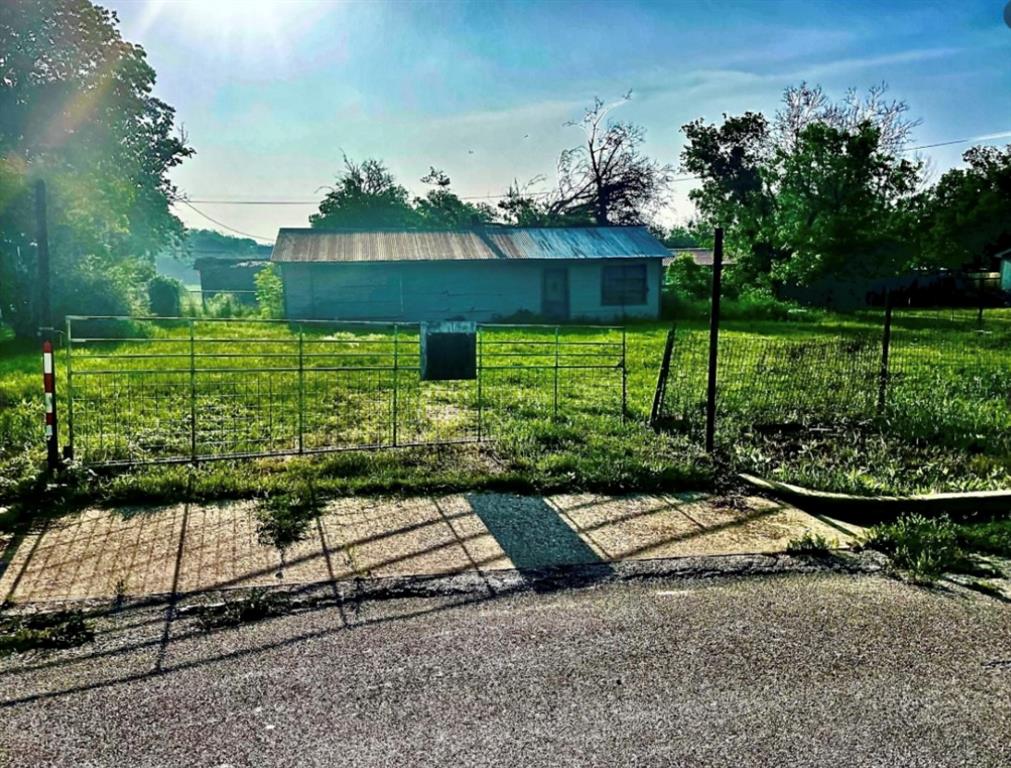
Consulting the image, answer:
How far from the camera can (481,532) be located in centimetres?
491

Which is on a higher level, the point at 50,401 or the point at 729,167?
the point at 729,167

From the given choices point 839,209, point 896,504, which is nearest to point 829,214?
point 839,209

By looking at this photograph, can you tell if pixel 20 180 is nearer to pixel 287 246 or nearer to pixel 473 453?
pixel 287 246

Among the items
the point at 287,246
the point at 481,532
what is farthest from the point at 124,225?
the point at 481,532

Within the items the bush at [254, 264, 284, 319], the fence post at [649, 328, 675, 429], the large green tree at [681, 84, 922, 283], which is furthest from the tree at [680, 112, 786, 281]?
the fence post at [649, 328, 675, 429]

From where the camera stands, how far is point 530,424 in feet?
25.8

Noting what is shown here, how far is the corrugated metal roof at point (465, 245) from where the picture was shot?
24.8 metres

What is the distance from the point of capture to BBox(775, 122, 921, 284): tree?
29.9 metres

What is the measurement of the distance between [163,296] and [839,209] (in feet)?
81.7

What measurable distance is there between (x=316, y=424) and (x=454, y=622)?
15.5 feet

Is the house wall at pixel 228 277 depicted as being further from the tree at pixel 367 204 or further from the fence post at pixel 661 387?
the fence post at pixel 661 387

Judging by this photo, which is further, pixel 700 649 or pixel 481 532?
pixel 481 532

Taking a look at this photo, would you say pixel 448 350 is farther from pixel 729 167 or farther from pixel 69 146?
pixel 729 167

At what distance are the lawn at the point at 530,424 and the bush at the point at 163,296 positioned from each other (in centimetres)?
1371
